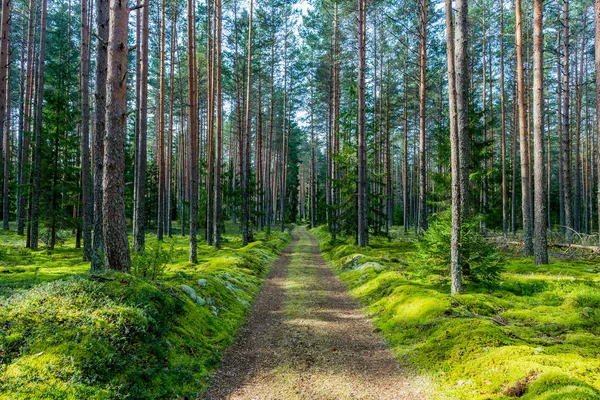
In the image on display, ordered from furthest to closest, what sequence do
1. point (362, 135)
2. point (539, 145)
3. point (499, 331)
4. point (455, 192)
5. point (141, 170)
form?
1. point (362, 135)
2. point (141, 170)
3. point (539, 145)
4. point (455, 192)
5. point (499, 331)

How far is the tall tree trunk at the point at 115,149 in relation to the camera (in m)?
6.30

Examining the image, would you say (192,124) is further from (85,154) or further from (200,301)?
(200,301)

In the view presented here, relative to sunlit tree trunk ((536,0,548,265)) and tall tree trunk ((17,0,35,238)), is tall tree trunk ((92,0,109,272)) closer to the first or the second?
sunlit tree trunk ((536,0,548,265))

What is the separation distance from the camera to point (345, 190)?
18.9 meters

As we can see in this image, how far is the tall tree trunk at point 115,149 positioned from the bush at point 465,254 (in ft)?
21.8

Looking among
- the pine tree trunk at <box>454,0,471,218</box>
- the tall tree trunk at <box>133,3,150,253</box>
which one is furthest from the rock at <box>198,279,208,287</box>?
the tall tree trunk at <box>133,3,150,253</box>

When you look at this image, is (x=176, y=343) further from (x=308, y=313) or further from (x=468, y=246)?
(x=468, y=246)

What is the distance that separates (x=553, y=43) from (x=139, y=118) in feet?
96.5

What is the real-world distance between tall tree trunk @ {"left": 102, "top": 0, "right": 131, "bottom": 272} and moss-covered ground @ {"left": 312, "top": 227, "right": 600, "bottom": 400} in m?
5.34

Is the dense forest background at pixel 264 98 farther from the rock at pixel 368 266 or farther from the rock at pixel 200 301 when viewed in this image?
the rock at pixel 368 266

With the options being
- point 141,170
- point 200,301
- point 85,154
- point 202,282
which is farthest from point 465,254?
point 141,170

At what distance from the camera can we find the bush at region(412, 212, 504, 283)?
766 cm

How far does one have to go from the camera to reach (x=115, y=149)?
636 cm

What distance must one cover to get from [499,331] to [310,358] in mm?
2880
